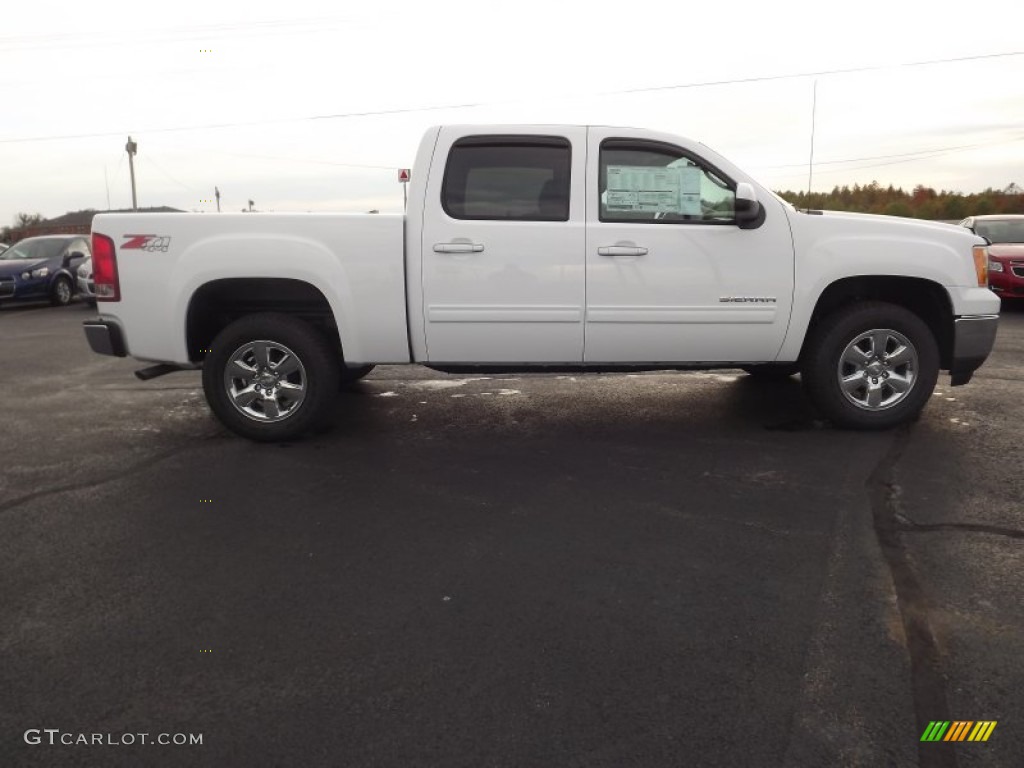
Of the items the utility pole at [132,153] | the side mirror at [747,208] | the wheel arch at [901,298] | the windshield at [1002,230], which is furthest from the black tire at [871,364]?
the utility pole at [132,153]

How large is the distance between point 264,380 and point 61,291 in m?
13.8

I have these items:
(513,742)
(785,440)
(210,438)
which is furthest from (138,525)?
(785,440)

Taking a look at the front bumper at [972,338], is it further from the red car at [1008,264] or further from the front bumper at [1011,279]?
the front bumper at [1011,279]

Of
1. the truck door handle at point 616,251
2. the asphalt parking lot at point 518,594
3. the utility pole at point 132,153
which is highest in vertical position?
the utility pole at point 132,153

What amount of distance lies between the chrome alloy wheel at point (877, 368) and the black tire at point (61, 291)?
638 inches

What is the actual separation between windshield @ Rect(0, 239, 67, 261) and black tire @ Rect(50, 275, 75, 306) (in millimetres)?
633

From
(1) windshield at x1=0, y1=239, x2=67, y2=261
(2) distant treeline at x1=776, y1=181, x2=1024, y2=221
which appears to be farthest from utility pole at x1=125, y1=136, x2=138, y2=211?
(2) distant treeline at x1=776, y1=181, x2=1024, y2=221

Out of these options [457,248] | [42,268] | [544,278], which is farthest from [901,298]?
[42,268]

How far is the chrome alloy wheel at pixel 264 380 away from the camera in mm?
5543

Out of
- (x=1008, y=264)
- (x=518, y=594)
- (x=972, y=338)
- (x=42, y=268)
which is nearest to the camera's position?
(x=518, y=594)

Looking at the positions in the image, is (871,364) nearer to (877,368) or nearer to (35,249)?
(877,368)

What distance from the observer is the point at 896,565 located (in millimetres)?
3543

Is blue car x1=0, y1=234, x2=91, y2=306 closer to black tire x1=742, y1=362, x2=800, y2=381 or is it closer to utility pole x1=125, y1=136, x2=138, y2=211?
black tire x1=742, y1=362, x2=800, y2=381

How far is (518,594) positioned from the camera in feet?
11.0
